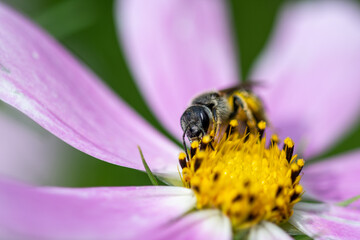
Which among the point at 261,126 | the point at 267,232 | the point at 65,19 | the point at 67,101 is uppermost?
the point at 65,19

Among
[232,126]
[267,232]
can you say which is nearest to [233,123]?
[232,126]

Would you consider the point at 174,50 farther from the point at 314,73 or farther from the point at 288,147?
the point at 288,147

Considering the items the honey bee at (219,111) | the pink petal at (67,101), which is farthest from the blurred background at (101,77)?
the honey bee at (219,111)

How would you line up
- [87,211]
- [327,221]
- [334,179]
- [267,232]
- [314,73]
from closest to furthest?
[87,211] → [267,232] → [327,221] → [334,179] → [314,73]

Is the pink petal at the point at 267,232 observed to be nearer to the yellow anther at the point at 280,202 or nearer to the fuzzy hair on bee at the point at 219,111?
the yellow anther at the point at 280,202

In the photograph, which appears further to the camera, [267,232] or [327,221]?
[327,221]

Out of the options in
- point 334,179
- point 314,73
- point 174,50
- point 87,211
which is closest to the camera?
point 87,211
